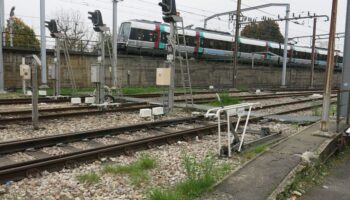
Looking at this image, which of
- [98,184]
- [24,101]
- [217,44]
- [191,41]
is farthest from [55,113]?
[217,44]

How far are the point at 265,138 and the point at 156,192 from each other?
4702 millimetres

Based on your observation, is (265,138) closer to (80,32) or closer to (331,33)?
(331,33)

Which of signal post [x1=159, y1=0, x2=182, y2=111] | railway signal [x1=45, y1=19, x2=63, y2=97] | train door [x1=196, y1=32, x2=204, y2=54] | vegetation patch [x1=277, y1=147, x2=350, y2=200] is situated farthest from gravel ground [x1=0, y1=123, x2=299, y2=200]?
train door [x1=196, y1=32, x2=204, y2=54]

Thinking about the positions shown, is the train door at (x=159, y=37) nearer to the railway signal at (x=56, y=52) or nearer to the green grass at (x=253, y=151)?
the railway signal at (x=56, y=52)

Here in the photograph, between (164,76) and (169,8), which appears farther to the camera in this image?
(164,76)

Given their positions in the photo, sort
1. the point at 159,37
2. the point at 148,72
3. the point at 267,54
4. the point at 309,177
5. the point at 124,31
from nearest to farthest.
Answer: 1. the point at 309,177
2. the point at 124,31
3. the point at 159,37
4. the point at 148,72
5. the point at 267,54

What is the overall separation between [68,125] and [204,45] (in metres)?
26.8

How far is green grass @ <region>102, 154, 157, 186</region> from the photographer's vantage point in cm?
554

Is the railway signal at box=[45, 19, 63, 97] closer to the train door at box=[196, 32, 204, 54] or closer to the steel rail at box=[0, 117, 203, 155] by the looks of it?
the steel rail at box=[0, 117, 203, 155]

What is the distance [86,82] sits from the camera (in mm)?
28594

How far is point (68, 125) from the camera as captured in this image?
33.4 ft

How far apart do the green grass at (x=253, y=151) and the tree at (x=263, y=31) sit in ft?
214

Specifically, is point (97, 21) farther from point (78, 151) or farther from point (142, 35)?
Result: point (142, 35)

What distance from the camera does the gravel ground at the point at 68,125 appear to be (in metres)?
8.78
